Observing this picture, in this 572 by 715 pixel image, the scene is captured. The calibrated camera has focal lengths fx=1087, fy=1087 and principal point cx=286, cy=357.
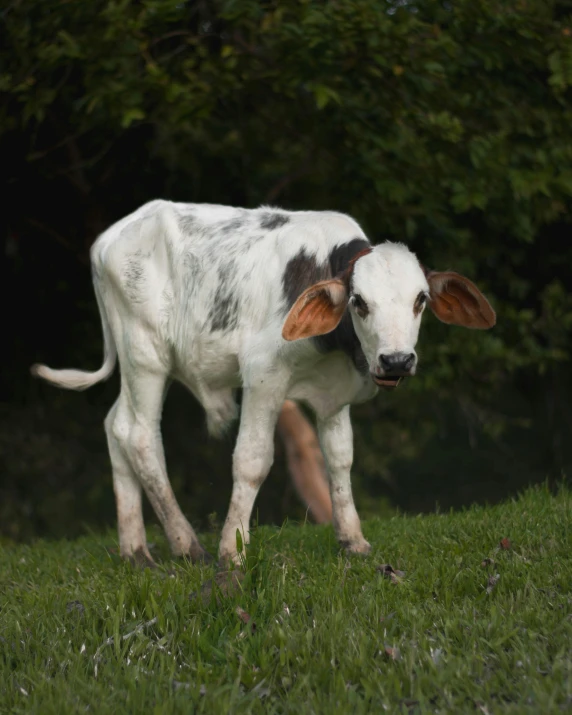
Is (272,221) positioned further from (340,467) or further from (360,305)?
(340,467)

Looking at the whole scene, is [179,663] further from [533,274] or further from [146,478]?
[533,274]

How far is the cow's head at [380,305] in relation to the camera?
5174 mm

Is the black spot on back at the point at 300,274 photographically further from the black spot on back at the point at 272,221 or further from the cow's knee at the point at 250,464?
the cow's knee at the point at 250,464

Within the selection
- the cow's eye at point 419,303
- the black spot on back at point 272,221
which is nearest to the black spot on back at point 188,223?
the black spot on back at point 272,221

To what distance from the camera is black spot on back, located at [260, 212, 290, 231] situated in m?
6.43

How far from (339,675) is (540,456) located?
43.9 ft

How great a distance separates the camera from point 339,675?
13.0 feet

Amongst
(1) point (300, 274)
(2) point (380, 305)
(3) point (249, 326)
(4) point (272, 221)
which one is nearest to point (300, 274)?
(1) point (300, 274)

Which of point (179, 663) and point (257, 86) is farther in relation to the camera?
point (257, 86)

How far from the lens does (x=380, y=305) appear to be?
531 cm

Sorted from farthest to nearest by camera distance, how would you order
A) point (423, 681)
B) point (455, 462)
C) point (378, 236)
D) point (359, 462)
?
point (455, 462)
point (359, 462)
point (378, 236)
point (423, 681)

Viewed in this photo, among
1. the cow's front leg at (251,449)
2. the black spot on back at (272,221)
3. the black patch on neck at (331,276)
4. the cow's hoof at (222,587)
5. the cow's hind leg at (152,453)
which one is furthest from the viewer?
the cow's hind leg at (152,453)

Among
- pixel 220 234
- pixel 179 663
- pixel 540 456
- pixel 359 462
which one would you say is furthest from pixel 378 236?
pixel 540 456

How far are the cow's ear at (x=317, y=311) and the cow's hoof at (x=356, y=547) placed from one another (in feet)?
4.18
